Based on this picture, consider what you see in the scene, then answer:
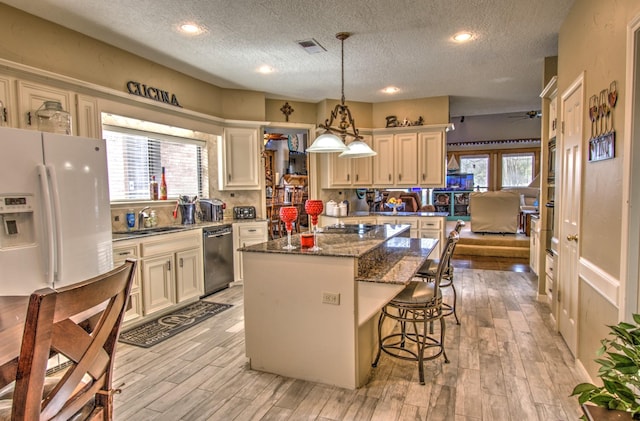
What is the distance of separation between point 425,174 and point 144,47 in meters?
4.41

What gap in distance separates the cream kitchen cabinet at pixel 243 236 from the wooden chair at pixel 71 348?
140 inches

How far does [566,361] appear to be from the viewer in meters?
2.78

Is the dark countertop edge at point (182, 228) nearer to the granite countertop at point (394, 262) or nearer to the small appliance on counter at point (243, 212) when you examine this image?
the small appliance on counter at point (243, 212)

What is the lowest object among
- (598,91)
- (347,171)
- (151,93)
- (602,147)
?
(602,147)

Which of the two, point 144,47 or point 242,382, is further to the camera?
point 144,47

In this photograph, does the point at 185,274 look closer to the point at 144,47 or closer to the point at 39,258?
the point at 39,258

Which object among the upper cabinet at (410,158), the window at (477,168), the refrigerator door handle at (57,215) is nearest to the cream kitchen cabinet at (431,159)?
the upper cabinet at (410,158)

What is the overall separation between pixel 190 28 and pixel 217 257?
2.61 meters

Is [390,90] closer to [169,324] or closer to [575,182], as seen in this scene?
[575,182]

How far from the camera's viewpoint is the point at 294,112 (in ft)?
19.8

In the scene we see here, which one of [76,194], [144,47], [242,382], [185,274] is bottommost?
[242,382]

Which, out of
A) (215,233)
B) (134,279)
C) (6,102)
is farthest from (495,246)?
(6,102)

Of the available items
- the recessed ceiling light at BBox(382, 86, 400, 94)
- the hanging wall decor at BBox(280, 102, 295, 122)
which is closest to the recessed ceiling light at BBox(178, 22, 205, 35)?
the hanging wall decor at BBox(280, 102, 295, 122)

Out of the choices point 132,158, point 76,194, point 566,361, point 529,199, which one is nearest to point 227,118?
point 132,158
